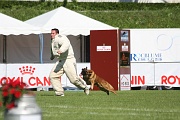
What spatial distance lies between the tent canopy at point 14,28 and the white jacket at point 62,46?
7.61 meters

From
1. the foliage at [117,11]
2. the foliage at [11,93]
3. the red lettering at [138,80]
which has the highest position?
the foliage at [117,11]

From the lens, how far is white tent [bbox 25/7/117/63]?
102ft

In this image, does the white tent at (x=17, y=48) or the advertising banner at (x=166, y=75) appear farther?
the white tent at (x=17, y=48)

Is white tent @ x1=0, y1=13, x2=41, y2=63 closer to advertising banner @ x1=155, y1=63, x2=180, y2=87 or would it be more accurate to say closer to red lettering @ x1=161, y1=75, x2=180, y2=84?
advertising banner @ x1=155, y1=63, x2=180, y2=87

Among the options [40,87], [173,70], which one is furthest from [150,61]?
[40,87]

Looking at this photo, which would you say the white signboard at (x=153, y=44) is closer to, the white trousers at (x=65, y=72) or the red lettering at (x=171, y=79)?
the red lettering at (x=171, y=79)

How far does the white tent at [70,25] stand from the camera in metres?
30.9

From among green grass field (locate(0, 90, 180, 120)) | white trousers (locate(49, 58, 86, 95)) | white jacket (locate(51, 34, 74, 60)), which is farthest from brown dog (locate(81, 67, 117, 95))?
green grass field (locate(0, 90, 180, 120))

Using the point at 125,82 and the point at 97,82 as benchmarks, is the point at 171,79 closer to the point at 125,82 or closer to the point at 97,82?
the point at 125,82

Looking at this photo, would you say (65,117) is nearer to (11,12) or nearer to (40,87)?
(40,87)

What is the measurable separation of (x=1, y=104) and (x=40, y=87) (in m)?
19.8

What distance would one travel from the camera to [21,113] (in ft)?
33.4

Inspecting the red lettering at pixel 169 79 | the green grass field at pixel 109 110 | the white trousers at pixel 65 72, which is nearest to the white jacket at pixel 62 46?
the white trousers at pixel 65 72

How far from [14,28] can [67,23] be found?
2.77 meters
